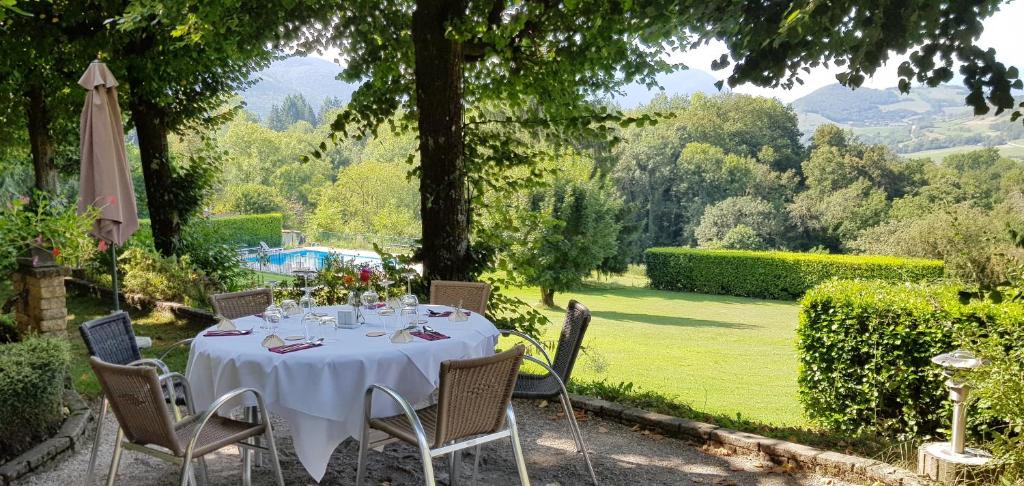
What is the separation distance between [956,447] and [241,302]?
4.18 m

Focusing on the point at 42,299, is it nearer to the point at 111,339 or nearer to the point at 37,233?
the point at 37,233

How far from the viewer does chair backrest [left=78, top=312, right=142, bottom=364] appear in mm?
3691

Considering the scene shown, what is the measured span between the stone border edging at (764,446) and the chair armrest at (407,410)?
2.12m

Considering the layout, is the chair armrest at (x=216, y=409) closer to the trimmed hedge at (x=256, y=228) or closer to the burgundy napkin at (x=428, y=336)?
the burgundy napkin at (x=428, y=336)

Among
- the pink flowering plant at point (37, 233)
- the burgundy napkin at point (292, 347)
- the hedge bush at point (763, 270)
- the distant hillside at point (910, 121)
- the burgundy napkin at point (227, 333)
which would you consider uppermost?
the distant hillside at point (910, 121)

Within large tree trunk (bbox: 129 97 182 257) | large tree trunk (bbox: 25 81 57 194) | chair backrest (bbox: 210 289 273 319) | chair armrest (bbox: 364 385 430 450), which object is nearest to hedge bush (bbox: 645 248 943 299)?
large tree trunk (bbox: 129 97 182 257)

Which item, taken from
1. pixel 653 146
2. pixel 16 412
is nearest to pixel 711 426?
pixel 16 412

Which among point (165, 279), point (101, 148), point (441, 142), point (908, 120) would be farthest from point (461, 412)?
point (908, 120)

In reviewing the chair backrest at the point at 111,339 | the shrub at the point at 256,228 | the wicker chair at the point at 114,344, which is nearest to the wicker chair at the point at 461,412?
the wicker chair at the point at 114,344

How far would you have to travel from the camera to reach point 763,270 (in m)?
24.4

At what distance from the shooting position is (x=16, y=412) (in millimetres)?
3893

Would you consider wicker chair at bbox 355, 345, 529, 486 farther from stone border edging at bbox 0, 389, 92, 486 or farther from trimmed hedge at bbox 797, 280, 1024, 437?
trimmed hedge at bbox 797, 280, 1024, 437

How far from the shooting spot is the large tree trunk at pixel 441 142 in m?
6.23

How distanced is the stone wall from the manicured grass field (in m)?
4.33
